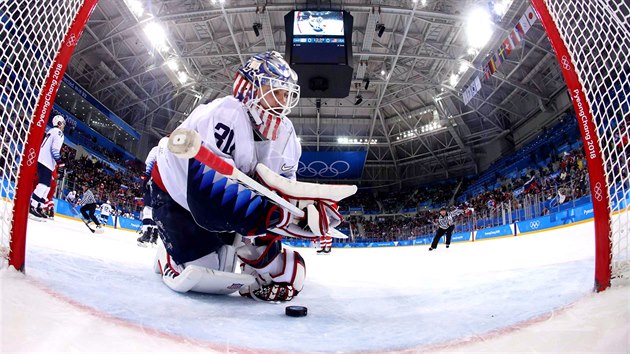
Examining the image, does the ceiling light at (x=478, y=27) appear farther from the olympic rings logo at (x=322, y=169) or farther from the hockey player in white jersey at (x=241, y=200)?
the hockey player in white jersey at (x=241, y=200)

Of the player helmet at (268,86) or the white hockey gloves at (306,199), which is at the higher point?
the player helmet at (268,86)

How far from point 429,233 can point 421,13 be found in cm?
793

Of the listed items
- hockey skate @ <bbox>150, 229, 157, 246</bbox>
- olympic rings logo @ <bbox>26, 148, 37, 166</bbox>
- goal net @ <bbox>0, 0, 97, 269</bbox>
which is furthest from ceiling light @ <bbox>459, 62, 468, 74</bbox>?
olympic rings logo @ <bbox>26, 148, 37, 166</bbox>

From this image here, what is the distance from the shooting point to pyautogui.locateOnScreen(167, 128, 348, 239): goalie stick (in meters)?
1.06

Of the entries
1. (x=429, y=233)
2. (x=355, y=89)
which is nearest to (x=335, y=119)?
(x=355, y=89)

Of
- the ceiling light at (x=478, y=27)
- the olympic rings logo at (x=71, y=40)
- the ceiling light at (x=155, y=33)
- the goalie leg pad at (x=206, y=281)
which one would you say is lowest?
the goalie leg pad at (x=206, y=281)

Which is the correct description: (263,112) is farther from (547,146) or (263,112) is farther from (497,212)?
(547,146)

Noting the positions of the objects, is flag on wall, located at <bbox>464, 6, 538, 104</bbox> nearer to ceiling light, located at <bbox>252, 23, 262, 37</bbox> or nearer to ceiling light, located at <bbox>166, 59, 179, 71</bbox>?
ceiling light, located at <bbox>252, 23, 262, 37</bbox>

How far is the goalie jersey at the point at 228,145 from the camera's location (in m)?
1.46

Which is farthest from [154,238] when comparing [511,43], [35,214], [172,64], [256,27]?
[172,64]

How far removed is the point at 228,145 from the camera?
149 cm

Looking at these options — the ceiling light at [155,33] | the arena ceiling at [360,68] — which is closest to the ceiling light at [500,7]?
the arena ceiling at [360,68]

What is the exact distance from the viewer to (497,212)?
32.9 ft

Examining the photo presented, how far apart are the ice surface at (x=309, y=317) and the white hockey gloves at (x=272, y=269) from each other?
0.09m
